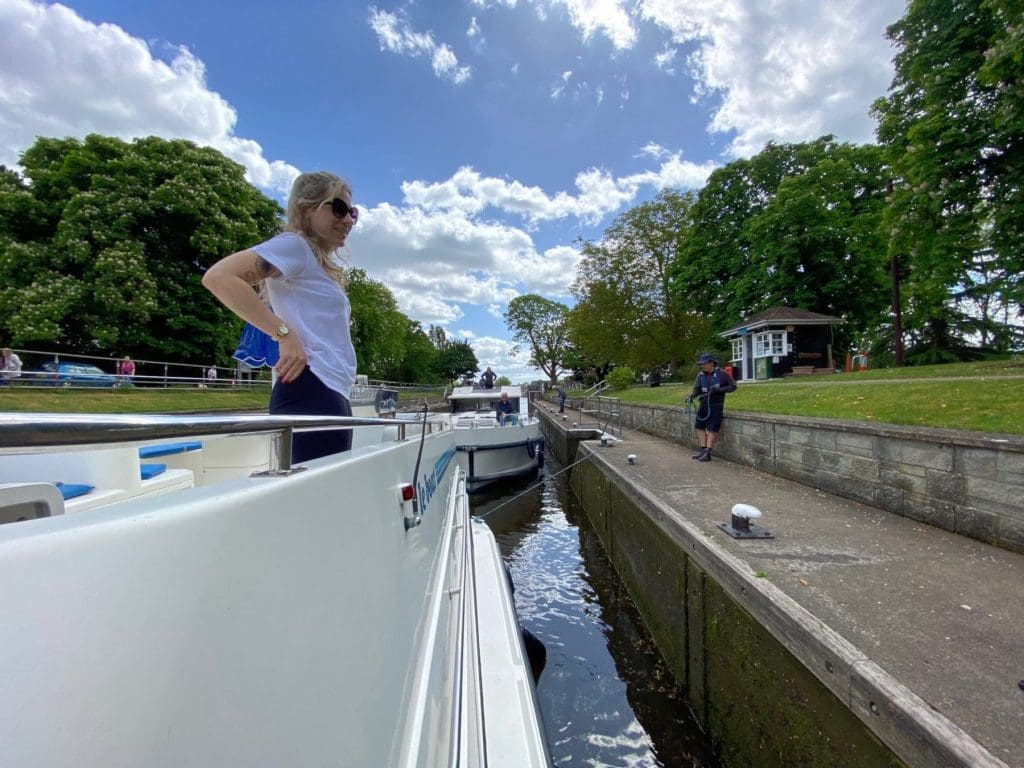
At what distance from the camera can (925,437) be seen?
12.7 feet

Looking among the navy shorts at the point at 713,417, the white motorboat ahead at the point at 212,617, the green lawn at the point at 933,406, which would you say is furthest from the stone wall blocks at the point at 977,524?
the navy shorts at the point at 713,417

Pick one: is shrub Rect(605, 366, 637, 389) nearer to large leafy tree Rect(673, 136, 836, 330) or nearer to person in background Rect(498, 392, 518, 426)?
large leafy tree Rect(673, 136, 836, 330)

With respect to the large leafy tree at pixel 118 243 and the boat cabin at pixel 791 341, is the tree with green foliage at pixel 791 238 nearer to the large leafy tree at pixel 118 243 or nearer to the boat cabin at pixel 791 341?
the boat cabin at pixel 791 341

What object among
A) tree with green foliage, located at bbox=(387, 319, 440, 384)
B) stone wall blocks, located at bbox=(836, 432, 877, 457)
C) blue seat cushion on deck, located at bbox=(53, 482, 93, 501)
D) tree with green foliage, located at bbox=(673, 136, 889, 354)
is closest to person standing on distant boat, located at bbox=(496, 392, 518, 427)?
stone wall blocks, located at bbox=(836, 432, 877, 457)

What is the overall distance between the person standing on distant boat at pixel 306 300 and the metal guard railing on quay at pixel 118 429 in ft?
1.85

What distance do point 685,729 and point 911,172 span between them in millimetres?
12079

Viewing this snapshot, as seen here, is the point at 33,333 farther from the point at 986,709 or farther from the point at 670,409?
the point at 986,709

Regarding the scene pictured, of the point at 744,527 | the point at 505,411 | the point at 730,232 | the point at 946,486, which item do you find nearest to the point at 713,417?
the point at 946,486

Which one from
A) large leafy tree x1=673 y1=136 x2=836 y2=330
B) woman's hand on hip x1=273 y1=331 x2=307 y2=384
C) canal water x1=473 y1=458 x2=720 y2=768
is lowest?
canal water x1=473 y1=458 x2=720 y2=768

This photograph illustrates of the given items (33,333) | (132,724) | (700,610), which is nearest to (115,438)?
(132,724)

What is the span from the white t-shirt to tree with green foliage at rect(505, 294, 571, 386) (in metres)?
62.1

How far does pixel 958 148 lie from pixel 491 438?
11.3 metres

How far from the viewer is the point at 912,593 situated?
8.87 feet

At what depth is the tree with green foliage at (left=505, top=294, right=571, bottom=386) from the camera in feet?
210
